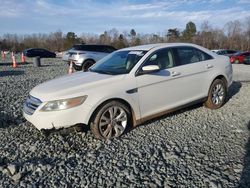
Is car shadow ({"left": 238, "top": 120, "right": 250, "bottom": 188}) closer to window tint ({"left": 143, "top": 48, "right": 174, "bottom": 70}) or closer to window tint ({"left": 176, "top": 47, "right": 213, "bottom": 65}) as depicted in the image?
window tint ({"left": 143, "top": 48, "right": 174, "bottom": 70})

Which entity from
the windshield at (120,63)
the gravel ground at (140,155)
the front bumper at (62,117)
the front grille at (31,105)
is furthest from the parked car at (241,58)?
the front grille at (31,105)

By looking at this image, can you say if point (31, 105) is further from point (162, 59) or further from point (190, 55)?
point (190, 55)

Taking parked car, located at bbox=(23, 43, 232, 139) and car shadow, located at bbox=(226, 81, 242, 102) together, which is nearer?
parked car, located at bbox=(23, 43, 232, 139)

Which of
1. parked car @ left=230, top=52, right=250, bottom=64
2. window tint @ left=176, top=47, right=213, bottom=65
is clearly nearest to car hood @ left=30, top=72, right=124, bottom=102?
window tint @ left=176, top=47, right=213, bottom=65

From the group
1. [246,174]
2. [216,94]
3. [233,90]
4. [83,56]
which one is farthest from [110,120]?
[83,56]

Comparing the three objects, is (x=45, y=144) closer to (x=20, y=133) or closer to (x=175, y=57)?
(x=20, y=133)

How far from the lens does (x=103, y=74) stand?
449 cm

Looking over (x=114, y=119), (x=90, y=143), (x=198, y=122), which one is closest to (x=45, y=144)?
(x=90, y=143)

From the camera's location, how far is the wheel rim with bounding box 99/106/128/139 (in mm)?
4078

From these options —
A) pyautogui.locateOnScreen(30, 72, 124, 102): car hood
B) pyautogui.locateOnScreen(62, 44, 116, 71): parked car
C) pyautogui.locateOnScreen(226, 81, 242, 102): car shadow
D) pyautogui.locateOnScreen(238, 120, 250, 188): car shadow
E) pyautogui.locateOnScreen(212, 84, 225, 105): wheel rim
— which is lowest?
pyautogui.locateOnScreen(238, 120, 250, 188): car shadow

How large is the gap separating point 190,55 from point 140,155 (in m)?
2.68

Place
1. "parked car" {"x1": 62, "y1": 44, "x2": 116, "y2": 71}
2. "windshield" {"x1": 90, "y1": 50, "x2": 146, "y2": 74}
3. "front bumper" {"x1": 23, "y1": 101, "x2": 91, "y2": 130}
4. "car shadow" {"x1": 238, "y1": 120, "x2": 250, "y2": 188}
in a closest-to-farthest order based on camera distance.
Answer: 1. "car shadow" {"x1": 238, "y1": 120, "x2": 250, "y2": 188}
2. "front bumper" {"x1": 23, "y1": 101, "x2": 91, "y2": 130}
3. "windshield" {"x1": 90, "y1": 50, "x2": 146, "y2": 74}
4. "parked car" {"x1": 62, "y1": 44, "x2": 116, "y2": 71}

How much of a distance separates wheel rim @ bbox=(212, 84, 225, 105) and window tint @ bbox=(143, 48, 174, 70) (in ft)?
4.92

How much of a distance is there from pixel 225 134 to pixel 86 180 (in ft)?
8.66
